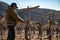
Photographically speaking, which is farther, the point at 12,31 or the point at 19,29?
the point at 19,29

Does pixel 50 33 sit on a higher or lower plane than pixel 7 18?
lower

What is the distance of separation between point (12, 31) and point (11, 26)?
0.64 ft

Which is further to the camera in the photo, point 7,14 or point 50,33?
point 50,33

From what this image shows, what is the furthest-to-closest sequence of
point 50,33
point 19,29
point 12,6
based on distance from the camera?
point 19,29 < point 50,33 < point 12,6

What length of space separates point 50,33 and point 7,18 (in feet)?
19.3

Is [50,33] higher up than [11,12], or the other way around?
[11,12]

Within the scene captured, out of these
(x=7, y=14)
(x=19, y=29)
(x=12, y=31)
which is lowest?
(x=19, y=29)

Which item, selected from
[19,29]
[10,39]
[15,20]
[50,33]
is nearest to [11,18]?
[15,20]

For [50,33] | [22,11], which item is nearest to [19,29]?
[50,33]

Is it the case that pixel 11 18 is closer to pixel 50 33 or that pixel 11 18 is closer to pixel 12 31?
pixel 12 31

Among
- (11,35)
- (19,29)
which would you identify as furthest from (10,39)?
(19,29)

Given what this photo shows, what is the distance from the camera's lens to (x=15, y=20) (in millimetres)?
10242

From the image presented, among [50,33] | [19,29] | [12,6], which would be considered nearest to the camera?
[12,6]

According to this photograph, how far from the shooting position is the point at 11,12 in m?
10.1
